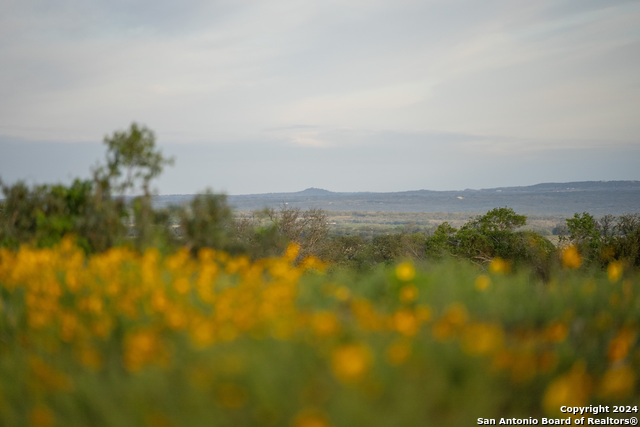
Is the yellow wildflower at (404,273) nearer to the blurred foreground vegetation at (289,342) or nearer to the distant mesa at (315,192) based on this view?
the blurred foreground vegetation at (289,342)

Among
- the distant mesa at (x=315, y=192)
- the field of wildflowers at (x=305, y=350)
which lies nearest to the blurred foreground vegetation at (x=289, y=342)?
the field of wildflowers at (x=305, y=350)

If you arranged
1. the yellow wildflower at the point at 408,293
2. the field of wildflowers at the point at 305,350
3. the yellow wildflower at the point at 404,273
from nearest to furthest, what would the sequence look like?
1. the field of wildflowers at the point at 305,350
2. the yellow wildflower at the point at 408,293
3. the yellow wildflower at the point at 404,273

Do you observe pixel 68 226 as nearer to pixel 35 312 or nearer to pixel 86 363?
pixel 35 312

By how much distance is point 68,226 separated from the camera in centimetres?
564

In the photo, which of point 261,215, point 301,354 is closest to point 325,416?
point 301,354

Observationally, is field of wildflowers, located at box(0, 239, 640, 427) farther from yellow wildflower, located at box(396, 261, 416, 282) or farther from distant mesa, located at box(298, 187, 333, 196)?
distant mesa, located at box(298, 187, 333, 196)

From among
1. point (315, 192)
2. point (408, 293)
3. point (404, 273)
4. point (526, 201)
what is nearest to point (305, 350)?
point (408, 293)

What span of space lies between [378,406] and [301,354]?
1.88ft

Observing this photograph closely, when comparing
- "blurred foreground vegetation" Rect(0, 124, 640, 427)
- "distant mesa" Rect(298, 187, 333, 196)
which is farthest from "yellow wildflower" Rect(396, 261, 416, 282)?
"distant mesa" Rect(298, 187, 333, 196)

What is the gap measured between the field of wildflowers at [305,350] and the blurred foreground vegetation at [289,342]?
1cm

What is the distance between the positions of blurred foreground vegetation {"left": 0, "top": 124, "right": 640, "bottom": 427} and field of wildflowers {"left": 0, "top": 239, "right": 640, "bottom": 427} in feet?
0.03

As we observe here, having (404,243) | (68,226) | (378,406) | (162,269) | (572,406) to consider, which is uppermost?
(68,226)

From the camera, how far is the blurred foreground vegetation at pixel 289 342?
2.28 m

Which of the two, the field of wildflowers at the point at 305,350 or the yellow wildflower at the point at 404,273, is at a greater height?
the yellow wildflower at the point at 404,273
